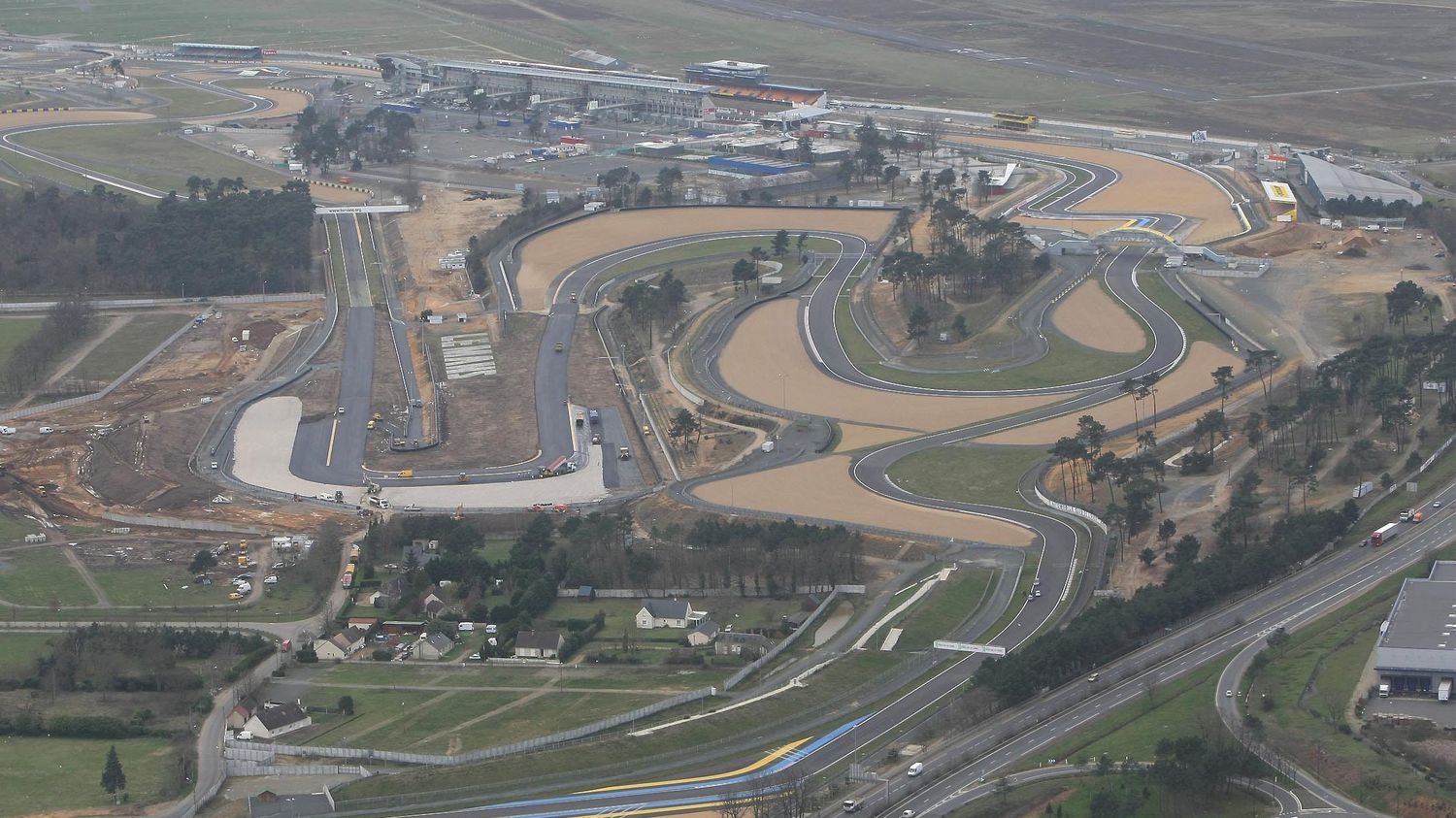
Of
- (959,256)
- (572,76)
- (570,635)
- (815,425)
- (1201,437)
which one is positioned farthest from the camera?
(572,76)

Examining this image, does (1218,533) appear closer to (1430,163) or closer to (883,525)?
(883,525)

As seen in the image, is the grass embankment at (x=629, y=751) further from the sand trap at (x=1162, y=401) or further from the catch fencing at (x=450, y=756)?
the sand trap at (x=1162, y=401)

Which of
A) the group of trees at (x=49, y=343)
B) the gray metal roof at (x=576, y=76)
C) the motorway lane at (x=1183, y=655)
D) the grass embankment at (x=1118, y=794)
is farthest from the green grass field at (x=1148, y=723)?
the gray metal roof at (x=576, y=76)

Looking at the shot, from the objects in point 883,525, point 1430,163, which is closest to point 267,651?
point 883,525

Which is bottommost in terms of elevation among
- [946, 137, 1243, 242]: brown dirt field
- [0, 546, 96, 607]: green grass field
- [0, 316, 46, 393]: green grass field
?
[0, 546, 96, 607]: green grass field

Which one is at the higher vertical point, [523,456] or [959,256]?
[959,256]

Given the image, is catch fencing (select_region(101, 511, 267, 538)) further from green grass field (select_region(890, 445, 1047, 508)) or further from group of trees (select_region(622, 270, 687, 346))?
group of trees (select_region(622, 270, 687, 346))

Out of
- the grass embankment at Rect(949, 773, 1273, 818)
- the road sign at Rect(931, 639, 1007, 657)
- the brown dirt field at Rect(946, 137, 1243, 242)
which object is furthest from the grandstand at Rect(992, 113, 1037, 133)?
the grass embankment at Rect(949, 773, 1273, 818)
